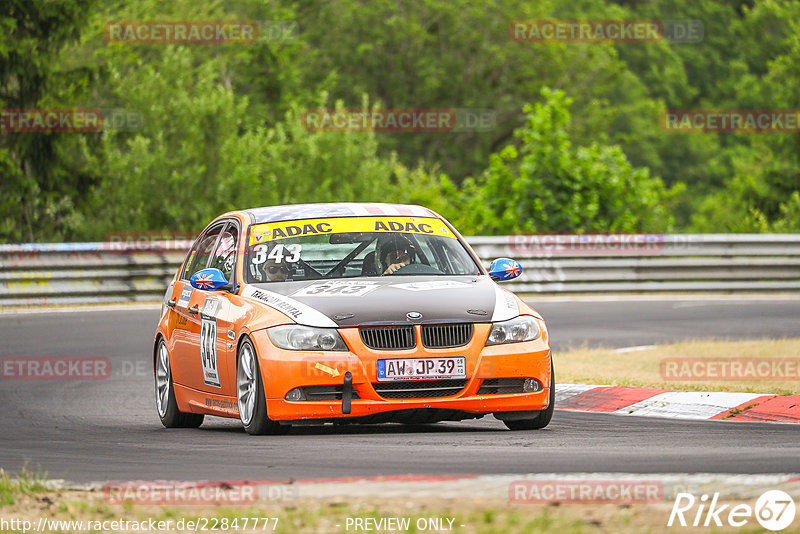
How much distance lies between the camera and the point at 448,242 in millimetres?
10242

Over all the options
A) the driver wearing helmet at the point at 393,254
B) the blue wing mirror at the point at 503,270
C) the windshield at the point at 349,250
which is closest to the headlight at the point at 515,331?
the blue wing mirror at the point at 503,270

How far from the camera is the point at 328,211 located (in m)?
10.4

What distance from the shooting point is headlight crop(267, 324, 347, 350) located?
8.62 metres

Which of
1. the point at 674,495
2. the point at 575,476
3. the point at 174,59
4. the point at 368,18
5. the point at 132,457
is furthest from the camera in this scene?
the point at 368,18

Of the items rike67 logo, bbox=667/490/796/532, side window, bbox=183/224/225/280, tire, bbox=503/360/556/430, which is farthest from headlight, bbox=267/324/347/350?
rike67 logo, bbox=667/490/796/532

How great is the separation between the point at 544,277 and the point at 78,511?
1853 cm

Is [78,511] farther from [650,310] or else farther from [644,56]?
[644,56]

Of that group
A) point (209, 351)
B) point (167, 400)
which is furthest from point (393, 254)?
point (167, 400)

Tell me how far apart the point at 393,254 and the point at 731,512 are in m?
4.90

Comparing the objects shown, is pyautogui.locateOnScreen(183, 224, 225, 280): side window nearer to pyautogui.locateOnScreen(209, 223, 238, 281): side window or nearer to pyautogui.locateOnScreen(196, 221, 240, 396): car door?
pyautogui.locateOnScreen(209, 223, 238, 281): side window

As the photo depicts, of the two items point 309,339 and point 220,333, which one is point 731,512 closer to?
point 309,339

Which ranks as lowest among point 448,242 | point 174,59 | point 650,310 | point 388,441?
point 650,310

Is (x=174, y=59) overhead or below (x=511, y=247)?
overhead

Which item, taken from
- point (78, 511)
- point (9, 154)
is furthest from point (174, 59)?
point (78, 511)
